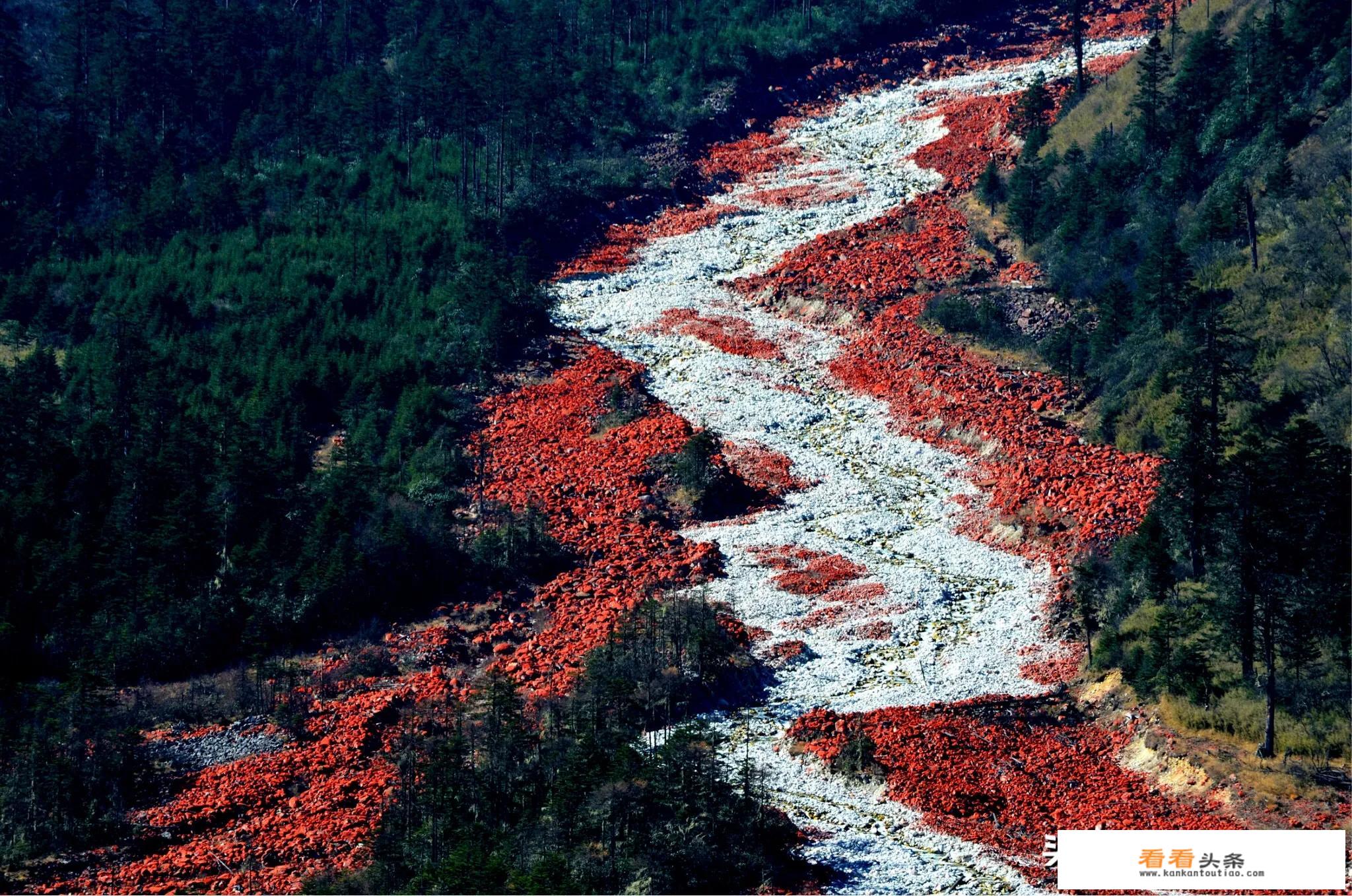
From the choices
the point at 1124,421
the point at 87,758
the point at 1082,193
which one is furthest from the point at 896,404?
the point at 87,758

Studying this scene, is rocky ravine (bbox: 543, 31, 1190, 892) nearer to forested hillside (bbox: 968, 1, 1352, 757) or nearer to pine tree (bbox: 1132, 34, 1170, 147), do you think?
forested hillside (bbox: 968, 1, 1352, 757)

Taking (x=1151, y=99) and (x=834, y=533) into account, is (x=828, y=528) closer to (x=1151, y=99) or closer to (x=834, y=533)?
(x=834, y=533)

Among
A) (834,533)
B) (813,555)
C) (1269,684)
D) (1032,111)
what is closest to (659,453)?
(834,533)

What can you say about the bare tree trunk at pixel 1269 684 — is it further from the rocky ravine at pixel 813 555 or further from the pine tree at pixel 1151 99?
the pine tree at pixel 1151 99

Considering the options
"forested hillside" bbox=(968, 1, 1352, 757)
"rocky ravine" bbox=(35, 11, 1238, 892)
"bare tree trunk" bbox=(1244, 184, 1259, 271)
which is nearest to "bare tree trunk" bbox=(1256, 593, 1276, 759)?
"forested hillside" bbox=(968, 1, 1352, 757)

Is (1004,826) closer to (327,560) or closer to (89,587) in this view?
(327,560)

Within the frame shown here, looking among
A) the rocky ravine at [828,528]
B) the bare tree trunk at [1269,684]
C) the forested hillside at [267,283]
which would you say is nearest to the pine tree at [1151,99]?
the rocky ravine at [828,528]

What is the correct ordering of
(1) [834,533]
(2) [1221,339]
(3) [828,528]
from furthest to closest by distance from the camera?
(3) [828,528] → (1) [834,533] → (2) [1221,339]

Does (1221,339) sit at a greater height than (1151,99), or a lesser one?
lesser

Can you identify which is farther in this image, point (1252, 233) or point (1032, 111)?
point (1032, 111)
